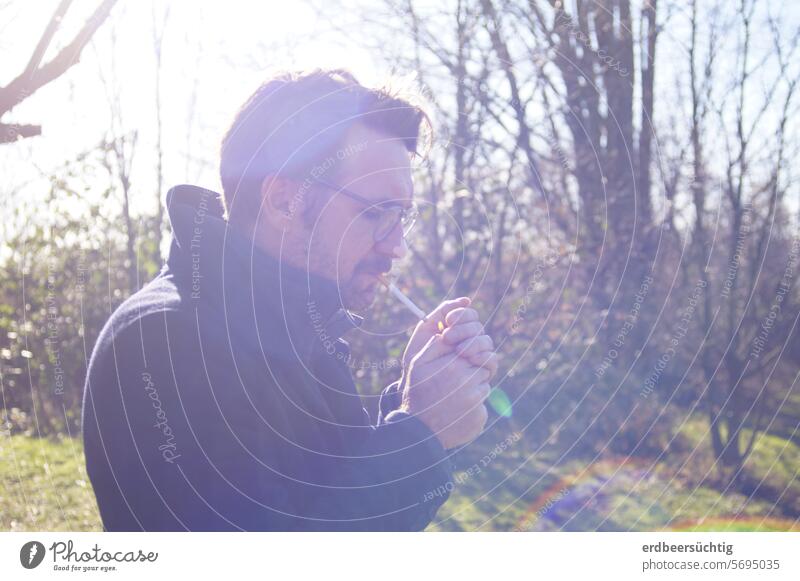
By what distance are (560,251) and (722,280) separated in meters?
0.54

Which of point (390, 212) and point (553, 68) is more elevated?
point (553, 68)

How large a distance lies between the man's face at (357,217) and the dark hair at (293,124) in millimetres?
30

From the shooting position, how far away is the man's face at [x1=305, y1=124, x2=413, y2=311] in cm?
132

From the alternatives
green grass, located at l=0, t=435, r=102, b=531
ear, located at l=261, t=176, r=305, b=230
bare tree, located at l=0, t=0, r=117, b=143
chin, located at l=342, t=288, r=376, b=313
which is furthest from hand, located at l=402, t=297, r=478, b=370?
green grass, located at l=0, t=435, r=102, b=531

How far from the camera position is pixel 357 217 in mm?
1349

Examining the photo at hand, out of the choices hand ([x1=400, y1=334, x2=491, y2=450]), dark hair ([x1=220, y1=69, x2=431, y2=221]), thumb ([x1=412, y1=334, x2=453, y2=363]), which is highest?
dark hair ([x1=220, y1=69, x2=431, y2=221])

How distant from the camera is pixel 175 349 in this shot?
1.06 m

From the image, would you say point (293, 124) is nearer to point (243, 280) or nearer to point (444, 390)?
point (243, 280)

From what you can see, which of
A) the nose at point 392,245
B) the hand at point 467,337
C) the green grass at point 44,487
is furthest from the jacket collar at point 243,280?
the green grass at point 44,487

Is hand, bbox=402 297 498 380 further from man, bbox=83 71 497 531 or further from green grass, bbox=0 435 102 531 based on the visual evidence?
green grass, bbox=0 435 102 531

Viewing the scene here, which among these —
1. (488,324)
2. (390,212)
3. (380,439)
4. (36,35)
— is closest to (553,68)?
(488,324)

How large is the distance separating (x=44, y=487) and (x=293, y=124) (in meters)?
1.29

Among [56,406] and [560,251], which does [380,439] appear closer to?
[560,251]

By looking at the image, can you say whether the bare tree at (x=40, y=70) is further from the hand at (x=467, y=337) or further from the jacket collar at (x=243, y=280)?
the hand at (x=467, y=337)
